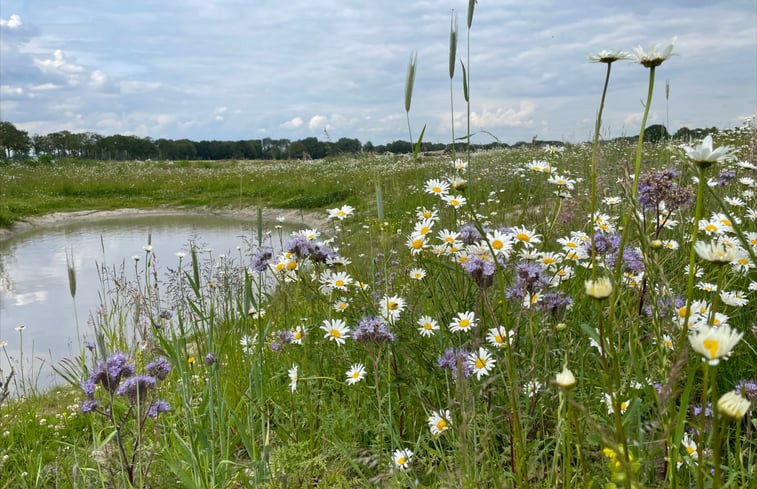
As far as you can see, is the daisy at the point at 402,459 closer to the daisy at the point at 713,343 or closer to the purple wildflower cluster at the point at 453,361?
the purple wildflower cluster at the point at 453,361

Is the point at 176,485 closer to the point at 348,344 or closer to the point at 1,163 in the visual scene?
the point at 348,344

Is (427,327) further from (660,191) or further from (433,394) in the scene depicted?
(660,191)

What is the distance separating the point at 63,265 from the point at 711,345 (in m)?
9.99

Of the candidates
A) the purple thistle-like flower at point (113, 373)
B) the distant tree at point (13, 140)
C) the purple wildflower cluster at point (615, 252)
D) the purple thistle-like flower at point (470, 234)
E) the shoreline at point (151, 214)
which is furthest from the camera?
the distant tree at point (13, 140)

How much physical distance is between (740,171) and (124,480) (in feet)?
14.0

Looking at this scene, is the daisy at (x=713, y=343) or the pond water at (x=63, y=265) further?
the pond water at (x=63, y=265)

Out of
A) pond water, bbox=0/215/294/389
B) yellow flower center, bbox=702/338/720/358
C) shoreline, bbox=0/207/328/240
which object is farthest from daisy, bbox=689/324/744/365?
shoreline, bbox=0/207/328/240


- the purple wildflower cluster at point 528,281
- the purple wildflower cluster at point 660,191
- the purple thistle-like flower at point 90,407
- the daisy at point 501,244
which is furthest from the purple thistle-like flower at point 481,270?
the purple thistle-like flower at point 90,407

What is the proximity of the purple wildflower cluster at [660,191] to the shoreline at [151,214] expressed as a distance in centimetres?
1033

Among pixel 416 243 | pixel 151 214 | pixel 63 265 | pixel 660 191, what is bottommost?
pixel 63 265

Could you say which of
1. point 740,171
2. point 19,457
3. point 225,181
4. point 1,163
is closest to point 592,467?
point 19,457

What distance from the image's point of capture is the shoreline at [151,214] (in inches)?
520

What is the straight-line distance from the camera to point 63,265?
9.07m

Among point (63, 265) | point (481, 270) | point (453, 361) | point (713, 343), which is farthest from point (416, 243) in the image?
point (63, 265)
